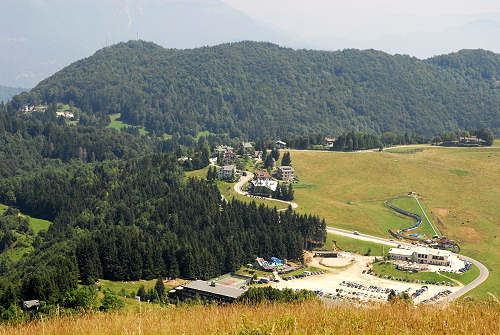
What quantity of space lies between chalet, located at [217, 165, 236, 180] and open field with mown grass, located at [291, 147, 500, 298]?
1886 centimetres

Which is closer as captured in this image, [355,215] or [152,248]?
[152,248]

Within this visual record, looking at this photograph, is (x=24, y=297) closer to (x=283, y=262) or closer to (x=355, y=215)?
(x=283, y=262)

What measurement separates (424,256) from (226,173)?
61.5 m

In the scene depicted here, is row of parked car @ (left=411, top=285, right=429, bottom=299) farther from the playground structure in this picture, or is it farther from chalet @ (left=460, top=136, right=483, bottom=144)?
chalet @ (left=460, top=136, right=483, bottom=144)

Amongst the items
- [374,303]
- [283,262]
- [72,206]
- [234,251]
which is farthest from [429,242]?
[374,303]

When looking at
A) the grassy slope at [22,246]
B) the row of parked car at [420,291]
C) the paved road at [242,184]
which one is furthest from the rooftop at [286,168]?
the row of parked car at [420,291]

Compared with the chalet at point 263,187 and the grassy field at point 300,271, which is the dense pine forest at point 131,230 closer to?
the grassy field at point 300,271

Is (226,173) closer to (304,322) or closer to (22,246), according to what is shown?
(22,246)

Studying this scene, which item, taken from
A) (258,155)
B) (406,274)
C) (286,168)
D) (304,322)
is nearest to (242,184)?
(286,168)

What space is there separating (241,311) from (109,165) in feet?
468

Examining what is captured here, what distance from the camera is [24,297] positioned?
1855 inches

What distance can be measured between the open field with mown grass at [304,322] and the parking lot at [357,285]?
54.3 meters

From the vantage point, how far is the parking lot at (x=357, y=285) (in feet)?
225

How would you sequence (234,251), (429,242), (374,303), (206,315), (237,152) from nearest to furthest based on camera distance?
(206,315)
(374,303)
(234,251)
(429,242)
(237,152)
